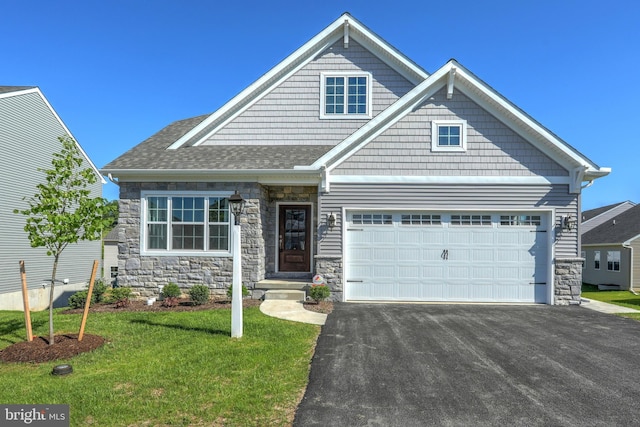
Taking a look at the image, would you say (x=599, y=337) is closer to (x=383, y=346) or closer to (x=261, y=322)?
(x=383, y=346)

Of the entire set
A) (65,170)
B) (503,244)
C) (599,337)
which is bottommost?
(599,337)

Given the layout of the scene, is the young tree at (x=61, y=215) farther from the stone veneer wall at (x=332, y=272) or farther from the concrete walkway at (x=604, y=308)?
the concrete walkway at (x=604, y=308)

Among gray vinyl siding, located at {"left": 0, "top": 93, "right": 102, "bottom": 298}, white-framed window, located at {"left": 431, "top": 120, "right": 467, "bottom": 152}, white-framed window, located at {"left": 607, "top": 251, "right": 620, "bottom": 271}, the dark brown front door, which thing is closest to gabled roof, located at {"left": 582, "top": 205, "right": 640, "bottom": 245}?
white-framed window, located at {"left": 607, "top": 251, "right": 620, "bottom": 271}

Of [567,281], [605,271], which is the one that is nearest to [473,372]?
[567,281]

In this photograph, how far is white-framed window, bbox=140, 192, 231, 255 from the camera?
10.2 meters

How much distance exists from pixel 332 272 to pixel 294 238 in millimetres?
2133

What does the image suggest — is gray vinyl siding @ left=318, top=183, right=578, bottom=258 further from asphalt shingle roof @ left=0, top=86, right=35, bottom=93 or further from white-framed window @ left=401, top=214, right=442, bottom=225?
asphalt shingle roof @ left=0, top=86, right=35, bottom=93

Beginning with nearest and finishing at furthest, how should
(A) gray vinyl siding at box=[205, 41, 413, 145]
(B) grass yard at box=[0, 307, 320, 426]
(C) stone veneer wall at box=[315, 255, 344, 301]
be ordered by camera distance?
(B) grass yard at box=[0, 307, 320, 426] < (C) stone veneer wall at box=[315, 255, 344, 301] < (A) gray vinyl siding at box=[205, 41, 413, 145]

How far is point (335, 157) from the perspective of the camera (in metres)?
9.88

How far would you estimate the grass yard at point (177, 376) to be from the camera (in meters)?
3.73

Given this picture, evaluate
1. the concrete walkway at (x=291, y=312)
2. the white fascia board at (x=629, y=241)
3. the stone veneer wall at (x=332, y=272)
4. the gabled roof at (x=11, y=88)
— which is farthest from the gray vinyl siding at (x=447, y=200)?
the gabled roof at (x=11, y=88)

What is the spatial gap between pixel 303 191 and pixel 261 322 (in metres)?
4.99

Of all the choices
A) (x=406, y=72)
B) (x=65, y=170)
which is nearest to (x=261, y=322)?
(x=65, y=170)

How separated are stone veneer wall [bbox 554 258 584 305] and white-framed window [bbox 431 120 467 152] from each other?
4119 millimetres
